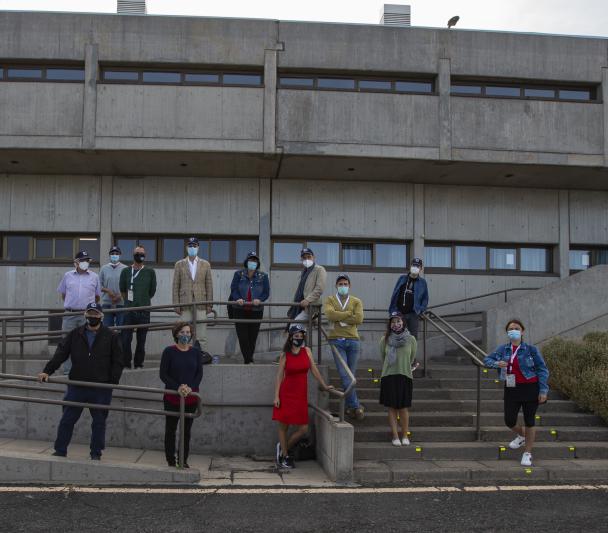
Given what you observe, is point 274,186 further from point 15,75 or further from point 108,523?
point 108,523

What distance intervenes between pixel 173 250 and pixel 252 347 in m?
5.31

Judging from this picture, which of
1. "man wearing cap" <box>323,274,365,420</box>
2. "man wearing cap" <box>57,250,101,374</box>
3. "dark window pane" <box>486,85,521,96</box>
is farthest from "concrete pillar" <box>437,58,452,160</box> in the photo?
"man wearing cap" <box>57,250,101,374</box>

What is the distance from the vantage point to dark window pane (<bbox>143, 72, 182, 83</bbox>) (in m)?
13.3

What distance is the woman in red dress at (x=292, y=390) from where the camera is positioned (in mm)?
7742

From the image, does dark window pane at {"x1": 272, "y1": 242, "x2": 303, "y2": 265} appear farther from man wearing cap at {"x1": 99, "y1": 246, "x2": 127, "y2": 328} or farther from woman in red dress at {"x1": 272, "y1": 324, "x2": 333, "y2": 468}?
woman in red dress at {"x1": 272, "y1": 324, "x2": 333, "y2": 468}

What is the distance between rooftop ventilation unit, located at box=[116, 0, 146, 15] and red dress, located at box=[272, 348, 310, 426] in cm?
992

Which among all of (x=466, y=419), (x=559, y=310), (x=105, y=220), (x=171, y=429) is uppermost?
(x=105, y=220)

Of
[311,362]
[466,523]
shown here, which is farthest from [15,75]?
[466,523]

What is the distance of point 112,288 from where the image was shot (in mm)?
9664

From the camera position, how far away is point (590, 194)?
47.8ft

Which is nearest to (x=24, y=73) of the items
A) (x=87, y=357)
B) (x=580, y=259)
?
(x=87, y=357)

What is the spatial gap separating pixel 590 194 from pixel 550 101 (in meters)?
2.68

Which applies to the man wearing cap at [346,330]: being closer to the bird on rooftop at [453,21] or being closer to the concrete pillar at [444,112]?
the concrete pillar at [444,112]

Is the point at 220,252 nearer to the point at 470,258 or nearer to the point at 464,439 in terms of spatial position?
the point at 470,258
